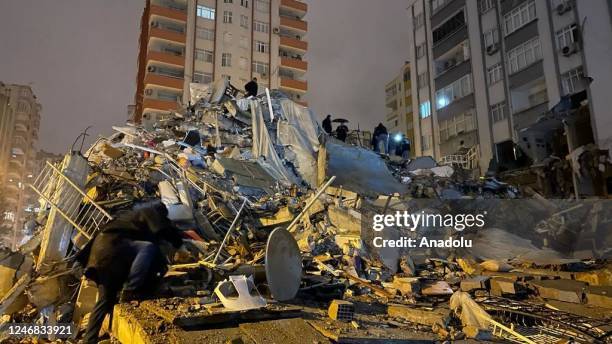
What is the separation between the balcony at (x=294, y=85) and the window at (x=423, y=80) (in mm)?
15500

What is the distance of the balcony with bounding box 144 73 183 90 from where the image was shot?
30984mm

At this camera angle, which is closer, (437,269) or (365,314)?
(365,314)

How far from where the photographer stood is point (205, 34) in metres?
34.7

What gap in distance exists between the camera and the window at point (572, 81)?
1500 centimetres

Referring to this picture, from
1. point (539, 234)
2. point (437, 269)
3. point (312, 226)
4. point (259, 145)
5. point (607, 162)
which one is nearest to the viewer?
point (437, 269)

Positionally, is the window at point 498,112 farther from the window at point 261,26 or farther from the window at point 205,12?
the window at point 205,12

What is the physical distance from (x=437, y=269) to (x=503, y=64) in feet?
54.3

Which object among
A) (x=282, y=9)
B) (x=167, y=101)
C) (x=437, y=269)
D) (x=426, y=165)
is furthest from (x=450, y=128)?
(x=282, y=9)

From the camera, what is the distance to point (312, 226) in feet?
23.6

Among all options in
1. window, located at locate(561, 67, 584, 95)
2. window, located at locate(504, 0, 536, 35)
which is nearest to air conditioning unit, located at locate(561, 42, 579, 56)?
window, located at locate(561, 67, 584, 95)

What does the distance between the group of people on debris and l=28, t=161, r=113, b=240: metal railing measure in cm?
991

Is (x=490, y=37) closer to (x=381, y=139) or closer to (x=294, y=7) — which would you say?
(x=381, y=139)

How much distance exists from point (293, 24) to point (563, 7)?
28.7 metres

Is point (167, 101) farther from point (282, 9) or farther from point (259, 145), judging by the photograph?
point (259, 145)
